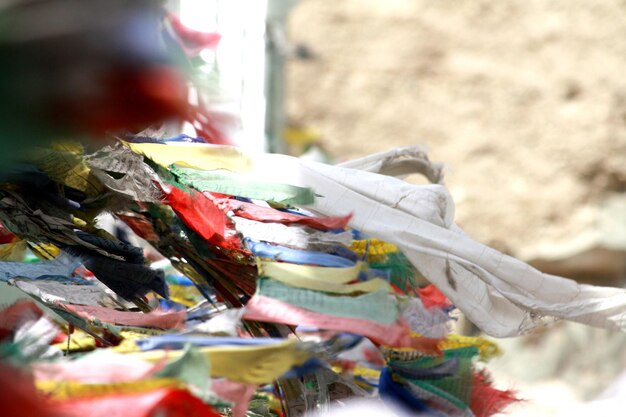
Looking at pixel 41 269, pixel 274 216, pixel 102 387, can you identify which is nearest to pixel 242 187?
pixel 274 216

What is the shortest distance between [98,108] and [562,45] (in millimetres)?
4045

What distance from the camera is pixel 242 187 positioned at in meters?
1.11

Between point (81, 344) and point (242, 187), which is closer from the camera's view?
point (242, 187)

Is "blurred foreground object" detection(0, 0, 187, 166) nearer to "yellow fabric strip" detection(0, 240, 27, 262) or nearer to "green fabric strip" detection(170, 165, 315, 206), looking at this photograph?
"green fabric strip" detection(170, 165, 315, 206)

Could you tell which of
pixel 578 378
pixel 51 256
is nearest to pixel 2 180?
pixel 51 256

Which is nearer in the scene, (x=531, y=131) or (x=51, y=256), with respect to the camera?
(x=51, y=256)

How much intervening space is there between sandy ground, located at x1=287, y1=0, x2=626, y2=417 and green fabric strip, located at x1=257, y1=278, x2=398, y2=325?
135 inches

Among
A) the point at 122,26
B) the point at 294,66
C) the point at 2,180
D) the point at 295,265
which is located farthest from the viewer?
the point at 294,66

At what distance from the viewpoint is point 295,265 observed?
0.98m

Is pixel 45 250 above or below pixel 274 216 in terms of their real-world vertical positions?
below

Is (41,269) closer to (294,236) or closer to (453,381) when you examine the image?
(294,236)

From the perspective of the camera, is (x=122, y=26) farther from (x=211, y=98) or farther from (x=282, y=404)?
(x=282, y=404)

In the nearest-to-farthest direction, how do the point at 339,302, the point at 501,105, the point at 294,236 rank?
the point at 339,302
the point at 294,236
the point at 501,105

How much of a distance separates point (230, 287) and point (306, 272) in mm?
234
